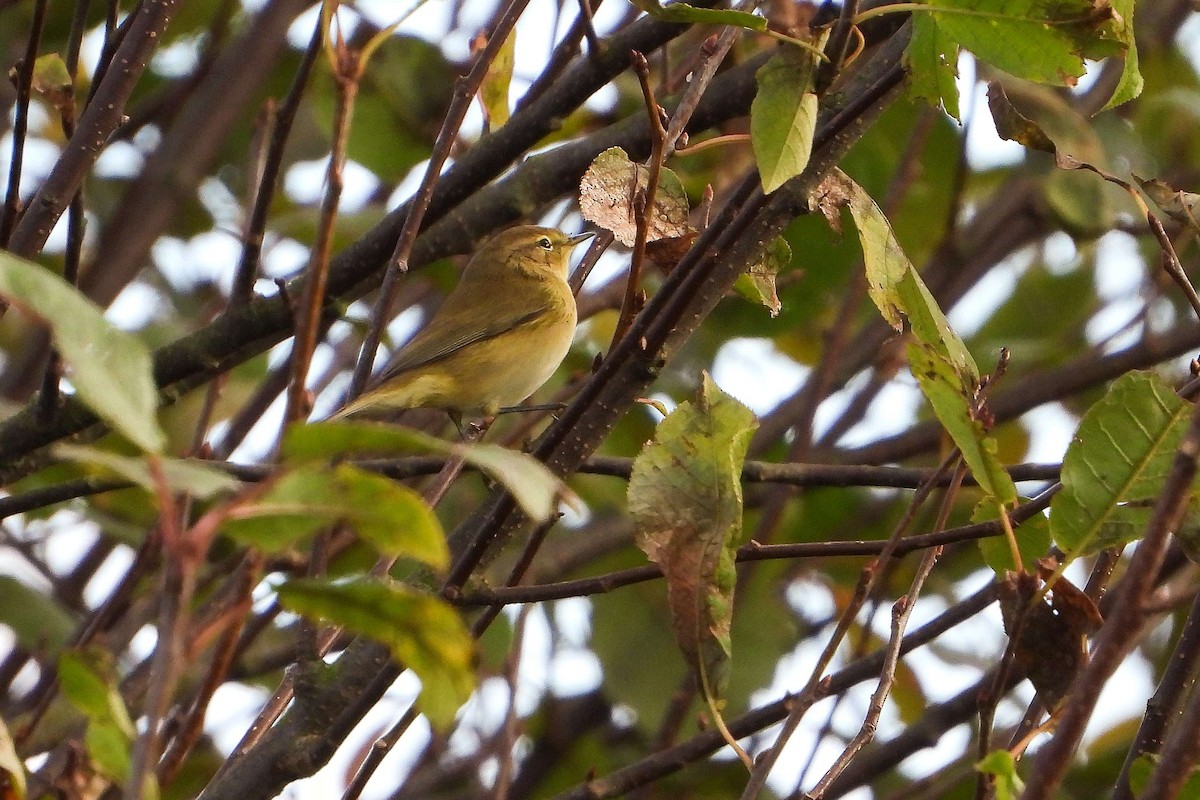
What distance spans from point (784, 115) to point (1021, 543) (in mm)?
759

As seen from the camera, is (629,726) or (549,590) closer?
(549,590)

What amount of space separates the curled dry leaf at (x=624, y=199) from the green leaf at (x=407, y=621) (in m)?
1.06

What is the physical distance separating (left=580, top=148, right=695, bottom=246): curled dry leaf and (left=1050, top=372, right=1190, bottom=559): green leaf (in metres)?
0.74

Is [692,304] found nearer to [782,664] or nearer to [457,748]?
[782,664]

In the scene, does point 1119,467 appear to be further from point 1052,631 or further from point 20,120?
point 20,120

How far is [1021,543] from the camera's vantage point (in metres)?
2.10

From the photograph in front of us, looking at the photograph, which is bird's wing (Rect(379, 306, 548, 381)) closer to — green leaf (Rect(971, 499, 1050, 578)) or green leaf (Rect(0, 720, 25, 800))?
green leaf (Rect(971, 499, 1050, 578))

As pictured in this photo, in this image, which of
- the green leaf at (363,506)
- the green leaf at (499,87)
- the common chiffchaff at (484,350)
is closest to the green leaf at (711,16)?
the green leaf at (363,506)

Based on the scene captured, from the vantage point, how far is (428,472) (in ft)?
9.12

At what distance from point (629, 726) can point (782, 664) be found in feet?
2.35

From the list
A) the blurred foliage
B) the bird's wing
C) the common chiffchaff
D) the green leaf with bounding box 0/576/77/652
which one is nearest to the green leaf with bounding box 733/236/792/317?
the blurred foliage

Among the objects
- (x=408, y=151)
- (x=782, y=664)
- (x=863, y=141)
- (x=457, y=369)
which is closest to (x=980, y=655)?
(x=782, y=664)

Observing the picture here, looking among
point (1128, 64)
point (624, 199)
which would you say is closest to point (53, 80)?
point (624, 199)

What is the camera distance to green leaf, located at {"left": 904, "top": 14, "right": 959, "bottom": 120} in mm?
1948
